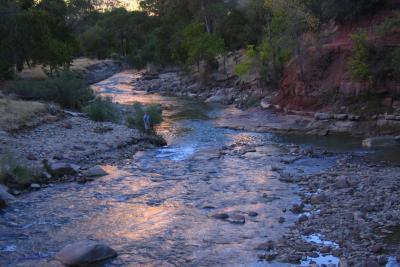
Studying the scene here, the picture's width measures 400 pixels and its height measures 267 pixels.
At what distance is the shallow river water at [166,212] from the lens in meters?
11.8

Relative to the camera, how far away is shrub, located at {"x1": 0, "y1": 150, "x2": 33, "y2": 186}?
17.0 meters

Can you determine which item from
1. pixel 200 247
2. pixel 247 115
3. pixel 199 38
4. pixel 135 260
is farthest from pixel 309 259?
pixel 199 38

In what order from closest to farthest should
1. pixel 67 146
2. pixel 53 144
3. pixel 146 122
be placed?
pixel 53 144, pixel 67 146, pixel 146 122

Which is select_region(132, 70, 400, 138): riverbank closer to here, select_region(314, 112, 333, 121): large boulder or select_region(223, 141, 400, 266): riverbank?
select_region(314, 112, 333, 121): large boulder

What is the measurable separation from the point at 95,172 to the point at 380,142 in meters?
13.9

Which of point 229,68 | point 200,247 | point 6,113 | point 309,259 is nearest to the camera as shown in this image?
point 309,259

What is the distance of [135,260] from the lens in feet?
37.4

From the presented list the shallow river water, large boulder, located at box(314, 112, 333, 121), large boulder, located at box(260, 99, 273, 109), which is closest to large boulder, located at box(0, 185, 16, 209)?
the shallow river water

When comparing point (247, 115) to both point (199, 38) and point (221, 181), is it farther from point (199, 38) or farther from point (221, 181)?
point (199, 38)

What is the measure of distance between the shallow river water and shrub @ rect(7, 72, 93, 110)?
477 inches

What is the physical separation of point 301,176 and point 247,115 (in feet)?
55.6

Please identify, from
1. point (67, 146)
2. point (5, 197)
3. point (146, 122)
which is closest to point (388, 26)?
point (146, 122)

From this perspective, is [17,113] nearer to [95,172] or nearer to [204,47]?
[95,172]

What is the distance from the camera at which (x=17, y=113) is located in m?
25.5
